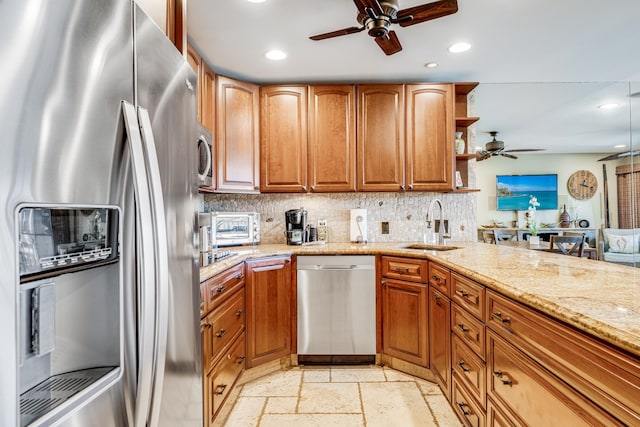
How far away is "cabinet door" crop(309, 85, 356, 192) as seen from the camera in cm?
326

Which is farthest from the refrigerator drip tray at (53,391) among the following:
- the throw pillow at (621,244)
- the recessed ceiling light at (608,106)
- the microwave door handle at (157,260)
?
the throw pillow at (621,244)

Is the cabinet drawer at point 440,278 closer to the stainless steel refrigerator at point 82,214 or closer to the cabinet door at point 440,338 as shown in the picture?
the cabinet door at point 440,338

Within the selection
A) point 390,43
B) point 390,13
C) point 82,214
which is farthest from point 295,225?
point 82,214

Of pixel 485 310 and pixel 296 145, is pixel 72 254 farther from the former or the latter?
pixel 296 145

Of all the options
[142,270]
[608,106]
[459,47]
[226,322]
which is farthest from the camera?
[608,106]

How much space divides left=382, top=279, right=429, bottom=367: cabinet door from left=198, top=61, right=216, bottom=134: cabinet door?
1871 millimetres

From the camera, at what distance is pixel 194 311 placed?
1193 millimetres

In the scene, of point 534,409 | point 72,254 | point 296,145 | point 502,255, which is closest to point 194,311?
point 72,254

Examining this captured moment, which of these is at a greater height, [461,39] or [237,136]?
[461,39]

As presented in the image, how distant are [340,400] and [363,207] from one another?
5.92 ft

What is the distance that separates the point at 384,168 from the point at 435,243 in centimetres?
85

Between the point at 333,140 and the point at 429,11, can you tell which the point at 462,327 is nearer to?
the point at 429,11

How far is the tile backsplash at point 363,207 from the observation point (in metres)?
3.53

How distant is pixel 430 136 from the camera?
322 cm
